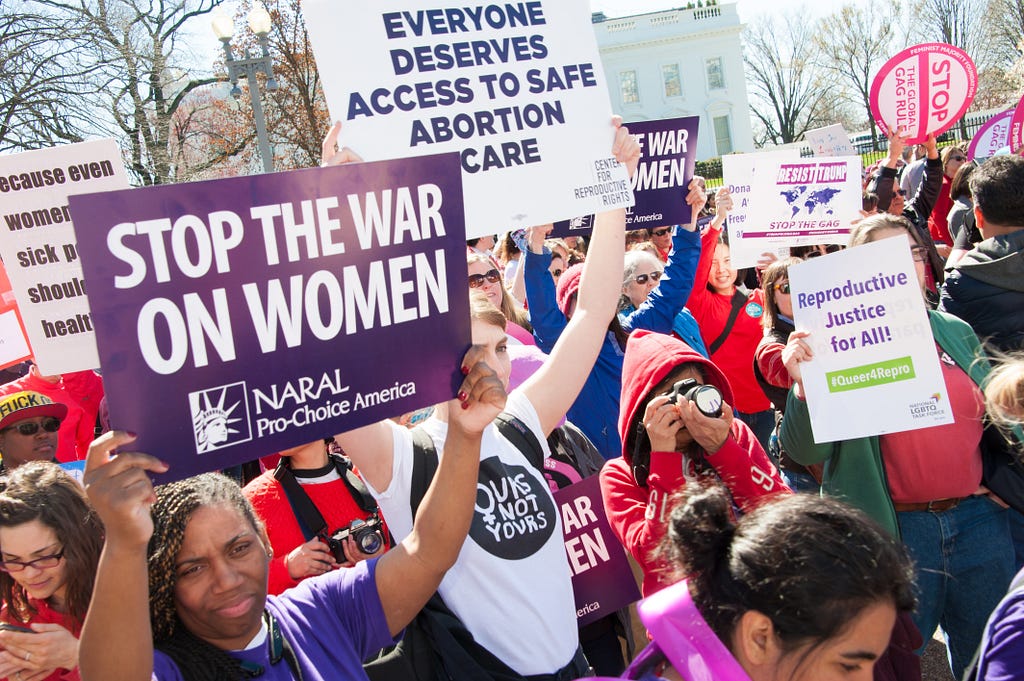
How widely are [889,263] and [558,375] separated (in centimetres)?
128

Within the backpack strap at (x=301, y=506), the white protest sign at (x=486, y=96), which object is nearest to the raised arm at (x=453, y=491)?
the white protest sign at (x=486, y=96)

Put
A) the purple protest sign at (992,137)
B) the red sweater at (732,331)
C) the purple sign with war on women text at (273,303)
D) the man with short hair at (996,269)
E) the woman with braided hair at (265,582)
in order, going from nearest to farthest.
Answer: the purple sign with war on women text at (273,303) < the woman with braided hair at (265,582) < the man with short hair at (996,269) < the red sweater at (732,331) < the purple protest sign at (992,137)

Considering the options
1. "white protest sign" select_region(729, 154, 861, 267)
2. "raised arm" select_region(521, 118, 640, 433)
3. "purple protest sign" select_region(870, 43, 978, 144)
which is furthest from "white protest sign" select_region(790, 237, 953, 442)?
"purple protest sign" select_region(870, 43, 978, 144)

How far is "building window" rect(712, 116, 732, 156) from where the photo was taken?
60156mm

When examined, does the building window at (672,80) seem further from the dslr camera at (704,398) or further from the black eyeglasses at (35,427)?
the dslr camera at (704,398)

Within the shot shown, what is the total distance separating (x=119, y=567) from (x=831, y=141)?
35.3 feet

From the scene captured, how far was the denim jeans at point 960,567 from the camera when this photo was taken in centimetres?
301

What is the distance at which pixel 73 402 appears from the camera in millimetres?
5340

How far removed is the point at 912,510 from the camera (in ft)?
10.3

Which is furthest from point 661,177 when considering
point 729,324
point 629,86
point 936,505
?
point 629,86

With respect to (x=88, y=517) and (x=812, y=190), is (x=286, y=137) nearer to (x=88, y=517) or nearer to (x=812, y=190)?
(x=812, y=190)

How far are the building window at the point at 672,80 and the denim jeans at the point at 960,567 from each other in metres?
60.9

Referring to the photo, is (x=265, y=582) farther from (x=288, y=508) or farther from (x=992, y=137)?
(x=992, y=137)

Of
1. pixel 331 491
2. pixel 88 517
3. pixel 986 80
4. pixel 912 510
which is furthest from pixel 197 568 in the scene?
pixel 986 80
